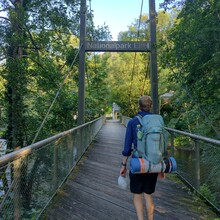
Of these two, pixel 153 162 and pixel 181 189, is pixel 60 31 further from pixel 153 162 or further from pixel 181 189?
pixel 153 162

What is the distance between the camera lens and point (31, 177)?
3.57 metres

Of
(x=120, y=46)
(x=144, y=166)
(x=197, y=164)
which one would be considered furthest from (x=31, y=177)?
(x=120, y=46)

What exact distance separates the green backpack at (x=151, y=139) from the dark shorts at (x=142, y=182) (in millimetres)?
219

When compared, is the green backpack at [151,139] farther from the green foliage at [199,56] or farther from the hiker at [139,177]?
the green foliage at [199,56]

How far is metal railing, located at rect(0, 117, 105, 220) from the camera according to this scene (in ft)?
8.66

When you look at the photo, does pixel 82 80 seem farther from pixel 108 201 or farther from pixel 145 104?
pixel 145 104

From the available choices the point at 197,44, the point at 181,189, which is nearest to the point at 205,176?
the point at 181,189

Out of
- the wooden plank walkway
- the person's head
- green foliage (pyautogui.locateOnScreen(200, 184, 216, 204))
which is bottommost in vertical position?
A: the wooden plank walkway

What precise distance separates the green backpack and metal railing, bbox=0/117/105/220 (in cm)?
114

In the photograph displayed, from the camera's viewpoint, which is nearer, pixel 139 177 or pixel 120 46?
pixel 139 177

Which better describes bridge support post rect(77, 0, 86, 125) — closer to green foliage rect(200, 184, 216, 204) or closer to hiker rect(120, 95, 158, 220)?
green foliage rect(200, 184, 216, 204)

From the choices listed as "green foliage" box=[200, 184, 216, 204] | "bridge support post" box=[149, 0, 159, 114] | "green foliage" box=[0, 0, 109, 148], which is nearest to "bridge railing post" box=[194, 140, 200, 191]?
"green foliage" box=[200, 184, 216, 204]

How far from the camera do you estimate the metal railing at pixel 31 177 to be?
2639 millimetres

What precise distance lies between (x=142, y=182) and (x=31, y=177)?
136 centimetres
